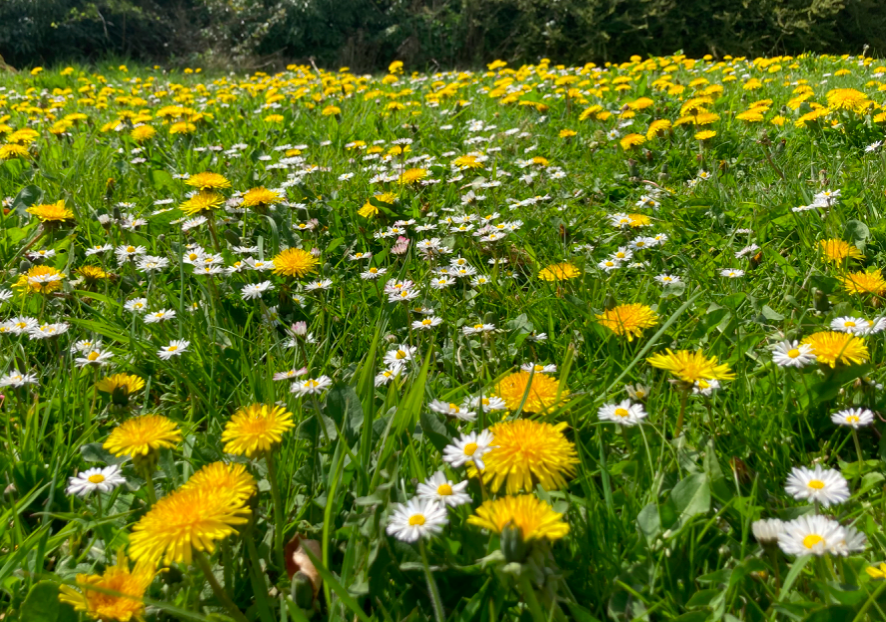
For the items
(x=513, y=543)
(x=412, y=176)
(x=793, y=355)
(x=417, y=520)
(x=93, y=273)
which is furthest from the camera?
(x=412, y=176)

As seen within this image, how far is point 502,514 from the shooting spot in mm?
813

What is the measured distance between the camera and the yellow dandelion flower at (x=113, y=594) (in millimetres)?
830

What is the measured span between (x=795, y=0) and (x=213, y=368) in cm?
1006

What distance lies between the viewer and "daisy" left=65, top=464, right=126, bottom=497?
1.07m

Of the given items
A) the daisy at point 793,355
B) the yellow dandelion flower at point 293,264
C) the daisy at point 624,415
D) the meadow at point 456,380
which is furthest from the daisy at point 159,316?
the daisy at point 793,355

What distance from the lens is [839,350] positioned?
1.23 m

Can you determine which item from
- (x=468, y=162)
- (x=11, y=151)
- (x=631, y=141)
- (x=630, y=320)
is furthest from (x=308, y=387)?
(x=11, y=151)

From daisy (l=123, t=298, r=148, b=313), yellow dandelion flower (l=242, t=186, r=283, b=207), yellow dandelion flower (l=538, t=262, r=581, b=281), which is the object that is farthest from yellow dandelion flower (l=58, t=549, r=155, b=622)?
yellow dandelion flower (l=242, t=186, r=283, b=207)

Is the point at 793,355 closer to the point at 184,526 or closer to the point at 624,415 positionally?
the point at 624,415

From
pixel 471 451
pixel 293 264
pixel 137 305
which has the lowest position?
pixel 137 305

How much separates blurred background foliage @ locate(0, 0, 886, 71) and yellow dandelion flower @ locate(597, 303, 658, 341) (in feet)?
27.7

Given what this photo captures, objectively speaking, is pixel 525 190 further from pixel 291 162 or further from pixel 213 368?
pixel 213 368

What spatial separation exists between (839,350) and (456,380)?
29.9 inches

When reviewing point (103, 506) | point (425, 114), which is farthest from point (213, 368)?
point (425, 114)
